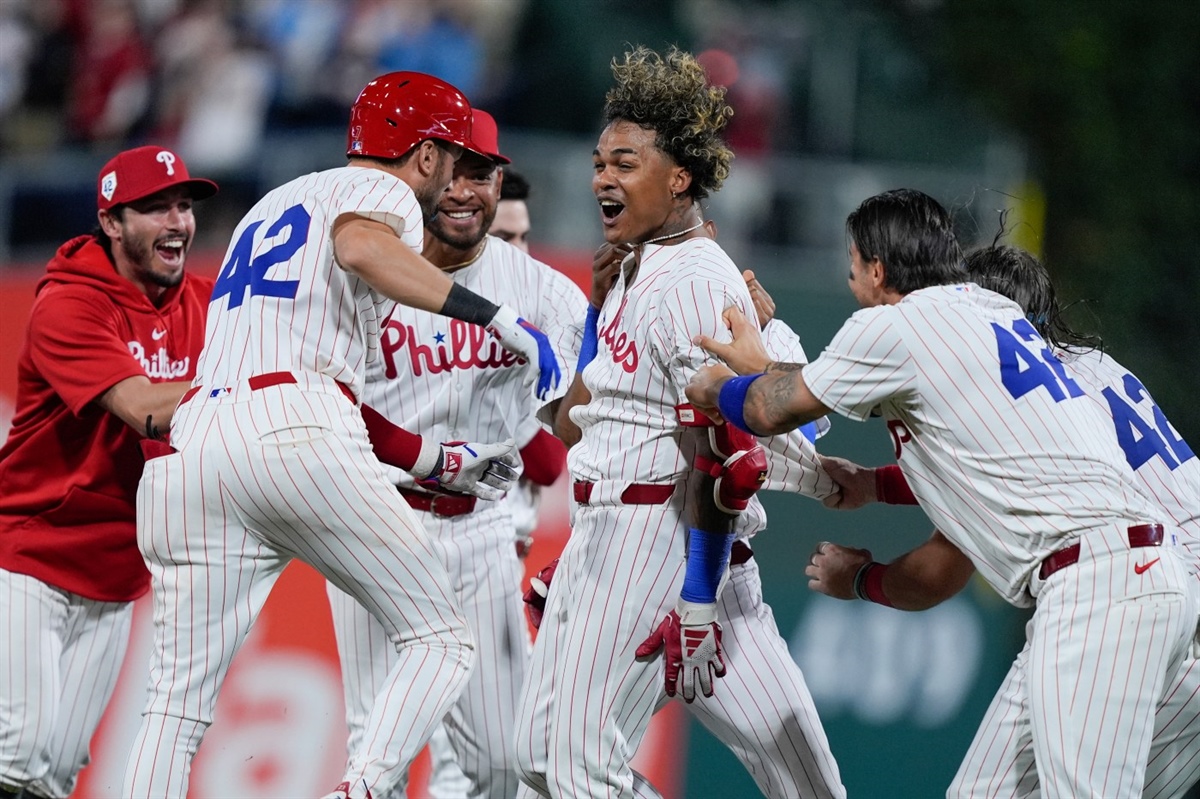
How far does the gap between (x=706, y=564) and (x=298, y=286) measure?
137 cm

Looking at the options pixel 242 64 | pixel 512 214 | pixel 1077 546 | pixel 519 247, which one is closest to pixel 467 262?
pixel 519 247

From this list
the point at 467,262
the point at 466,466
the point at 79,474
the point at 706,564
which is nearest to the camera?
the point at 706,564

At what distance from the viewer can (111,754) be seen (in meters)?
6.84

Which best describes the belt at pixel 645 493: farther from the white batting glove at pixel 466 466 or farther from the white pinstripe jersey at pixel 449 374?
the white pinstripe jersey at pixel 449 374

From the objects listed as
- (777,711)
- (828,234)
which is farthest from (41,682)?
(828,234)

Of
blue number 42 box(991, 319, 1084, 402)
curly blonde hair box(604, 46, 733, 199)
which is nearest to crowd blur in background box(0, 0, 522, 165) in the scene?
curly blonde hair box(604, 46, 733, 199)

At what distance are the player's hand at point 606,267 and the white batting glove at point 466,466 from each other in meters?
0.58

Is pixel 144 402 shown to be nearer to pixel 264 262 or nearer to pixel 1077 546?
pixel 264 262

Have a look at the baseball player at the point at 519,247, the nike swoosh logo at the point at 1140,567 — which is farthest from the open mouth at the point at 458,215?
the nike swoosh logo at the point at 1140,567

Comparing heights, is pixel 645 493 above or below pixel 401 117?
below

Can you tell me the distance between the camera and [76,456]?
5129 millimetres

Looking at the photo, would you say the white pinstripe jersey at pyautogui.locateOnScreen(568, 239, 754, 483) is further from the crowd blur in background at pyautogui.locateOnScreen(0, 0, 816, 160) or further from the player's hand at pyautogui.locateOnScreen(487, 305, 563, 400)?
the crowd blur in background at pyautogui.locateOnScreen(0, 0, 816, 160)

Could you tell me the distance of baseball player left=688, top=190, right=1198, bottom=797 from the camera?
372 cm

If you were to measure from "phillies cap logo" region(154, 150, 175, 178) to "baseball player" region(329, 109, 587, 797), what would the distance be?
3.01 ft
